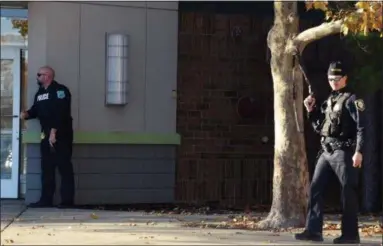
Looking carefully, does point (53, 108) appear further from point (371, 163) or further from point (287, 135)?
point (371, 163)

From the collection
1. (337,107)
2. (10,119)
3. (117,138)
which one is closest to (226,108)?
(117,138)

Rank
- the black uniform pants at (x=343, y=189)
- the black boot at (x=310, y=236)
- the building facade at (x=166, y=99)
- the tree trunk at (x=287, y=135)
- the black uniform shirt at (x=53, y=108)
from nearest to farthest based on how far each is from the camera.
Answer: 1. the black uniform pants at (x=343, y=189)
2. the black boot at (x=310, y=236)
3. the tree trunk at (x=287, y=135)
4. the black uniform shirt at (x=53, y=108)
5. the building facade at (x=166, y=99)

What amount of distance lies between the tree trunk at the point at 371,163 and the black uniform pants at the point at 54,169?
4.71 metres

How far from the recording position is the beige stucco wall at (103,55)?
11219 millimetres

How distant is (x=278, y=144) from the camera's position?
8906mm

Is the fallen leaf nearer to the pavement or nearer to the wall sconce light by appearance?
the pavement

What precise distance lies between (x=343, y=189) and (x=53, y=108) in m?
4.74

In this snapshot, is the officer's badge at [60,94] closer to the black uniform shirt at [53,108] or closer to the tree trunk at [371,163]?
the black uniform shirt at [53,108]

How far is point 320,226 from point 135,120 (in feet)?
14.6

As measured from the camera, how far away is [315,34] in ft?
28.3

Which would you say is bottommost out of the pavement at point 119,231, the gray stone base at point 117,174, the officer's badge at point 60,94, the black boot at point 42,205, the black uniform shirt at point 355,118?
the pavement at point 119,231

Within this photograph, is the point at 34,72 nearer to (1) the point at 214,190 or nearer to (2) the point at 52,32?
(2) the point at 52,32

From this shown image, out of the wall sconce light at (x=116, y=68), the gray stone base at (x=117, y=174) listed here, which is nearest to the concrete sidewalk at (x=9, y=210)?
the gray stone base at (x=117, y=174)

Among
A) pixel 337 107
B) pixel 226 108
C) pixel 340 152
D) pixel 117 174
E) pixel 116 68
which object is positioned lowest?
pixel 117 174
